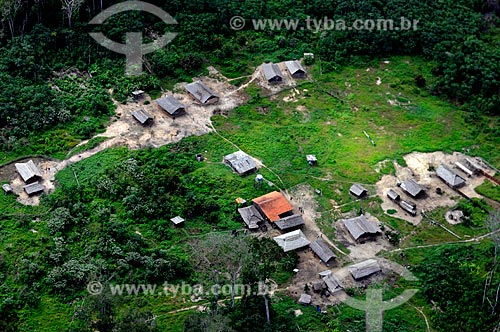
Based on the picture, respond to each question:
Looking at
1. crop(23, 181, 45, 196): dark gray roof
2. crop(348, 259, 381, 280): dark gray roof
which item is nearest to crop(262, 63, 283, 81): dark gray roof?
crop(348, 259, 381, 280): dark gray roof

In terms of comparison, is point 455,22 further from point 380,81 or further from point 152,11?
point 152,11

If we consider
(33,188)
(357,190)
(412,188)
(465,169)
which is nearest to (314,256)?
(357,190)

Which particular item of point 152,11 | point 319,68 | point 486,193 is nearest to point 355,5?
point 319,68

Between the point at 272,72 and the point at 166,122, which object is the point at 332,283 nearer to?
the point at 166,122

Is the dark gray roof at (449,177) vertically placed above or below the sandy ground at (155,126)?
below

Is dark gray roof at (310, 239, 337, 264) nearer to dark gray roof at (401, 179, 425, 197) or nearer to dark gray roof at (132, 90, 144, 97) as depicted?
dark gray roof at (401, 179, 425, 197)

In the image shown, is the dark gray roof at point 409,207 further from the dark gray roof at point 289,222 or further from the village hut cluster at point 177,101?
the village hut cluster at point 177,101

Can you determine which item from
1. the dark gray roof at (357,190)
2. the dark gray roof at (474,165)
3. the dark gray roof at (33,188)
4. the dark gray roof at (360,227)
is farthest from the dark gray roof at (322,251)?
the dark gray roof at (33,188)
